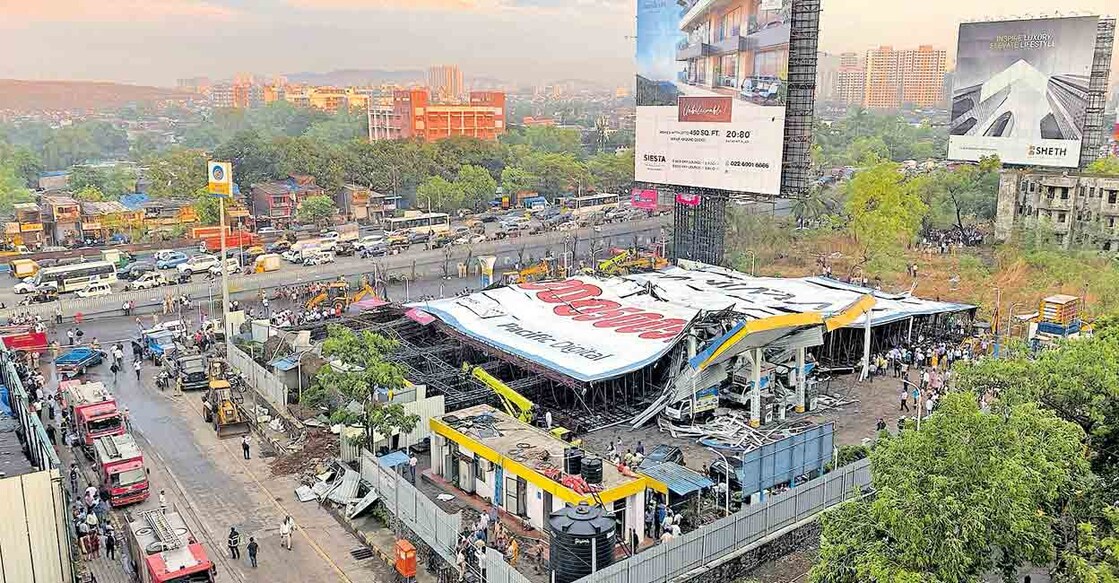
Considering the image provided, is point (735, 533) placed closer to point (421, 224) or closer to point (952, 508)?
point (952, 508)

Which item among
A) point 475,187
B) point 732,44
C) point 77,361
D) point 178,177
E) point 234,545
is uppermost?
point 732,44

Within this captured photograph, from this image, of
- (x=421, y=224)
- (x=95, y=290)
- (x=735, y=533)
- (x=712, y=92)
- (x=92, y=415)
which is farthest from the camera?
(x=421, y=224)

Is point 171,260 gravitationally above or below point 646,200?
below

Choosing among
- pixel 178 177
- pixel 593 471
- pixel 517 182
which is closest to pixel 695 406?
pixel 593 471

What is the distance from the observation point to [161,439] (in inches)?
1028

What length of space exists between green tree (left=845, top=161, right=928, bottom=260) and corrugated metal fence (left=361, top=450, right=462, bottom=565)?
118 ft

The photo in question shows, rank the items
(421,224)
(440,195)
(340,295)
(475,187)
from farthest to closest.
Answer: (475,187), (440,195), (421,224), (340,295)

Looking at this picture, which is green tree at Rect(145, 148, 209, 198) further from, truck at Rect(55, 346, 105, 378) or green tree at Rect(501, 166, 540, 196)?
truck at Rect(55, 346, 105, 378)

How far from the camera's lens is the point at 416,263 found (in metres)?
55.4

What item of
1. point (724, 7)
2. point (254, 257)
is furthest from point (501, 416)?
point (254, 257)

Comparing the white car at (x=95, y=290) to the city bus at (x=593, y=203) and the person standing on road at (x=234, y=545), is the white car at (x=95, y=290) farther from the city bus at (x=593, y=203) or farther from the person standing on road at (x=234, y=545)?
the city bus at (x=593, y=203)

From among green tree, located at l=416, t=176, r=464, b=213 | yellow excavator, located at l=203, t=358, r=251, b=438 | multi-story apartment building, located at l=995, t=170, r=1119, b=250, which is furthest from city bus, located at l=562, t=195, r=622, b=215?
yellow excavator, located at l=203, t=358, r=251, b=438

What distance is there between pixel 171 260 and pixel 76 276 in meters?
6.26

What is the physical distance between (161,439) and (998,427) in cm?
2296
